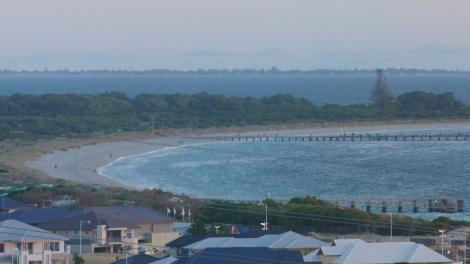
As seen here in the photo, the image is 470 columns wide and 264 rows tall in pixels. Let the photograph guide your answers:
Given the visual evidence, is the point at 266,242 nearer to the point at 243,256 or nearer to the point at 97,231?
the point at 243,256

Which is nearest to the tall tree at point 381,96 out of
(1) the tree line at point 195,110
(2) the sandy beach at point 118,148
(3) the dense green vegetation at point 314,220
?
(1) the tree line at point 195,110

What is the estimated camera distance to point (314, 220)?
28.8 meters

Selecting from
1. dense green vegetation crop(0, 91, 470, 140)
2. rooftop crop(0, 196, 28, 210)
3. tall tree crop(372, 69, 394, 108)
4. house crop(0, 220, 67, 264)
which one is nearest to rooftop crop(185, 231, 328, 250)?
house crop(0, 220, 67, 264)

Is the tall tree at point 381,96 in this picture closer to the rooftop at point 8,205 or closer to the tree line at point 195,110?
the tree line at point 195,110

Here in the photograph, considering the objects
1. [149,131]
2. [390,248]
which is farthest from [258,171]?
[390,248]

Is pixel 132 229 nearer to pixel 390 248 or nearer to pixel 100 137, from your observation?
pixel 390 248

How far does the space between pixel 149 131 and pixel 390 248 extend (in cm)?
6045

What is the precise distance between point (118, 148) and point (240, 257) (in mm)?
49833

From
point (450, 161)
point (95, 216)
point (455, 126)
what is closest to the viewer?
point (95, 216)

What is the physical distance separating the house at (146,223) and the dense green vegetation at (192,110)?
50.9 metres

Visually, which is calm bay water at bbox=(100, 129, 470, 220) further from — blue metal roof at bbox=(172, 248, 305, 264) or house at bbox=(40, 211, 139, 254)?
blue metal roof at bbox=(172, 248, 305, 264)

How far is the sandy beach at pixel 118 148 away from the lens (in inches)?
2042

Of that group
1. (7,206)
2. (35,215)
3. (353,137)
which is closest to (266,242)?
(35,215)

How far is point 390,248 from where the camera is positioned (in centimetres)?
1933
